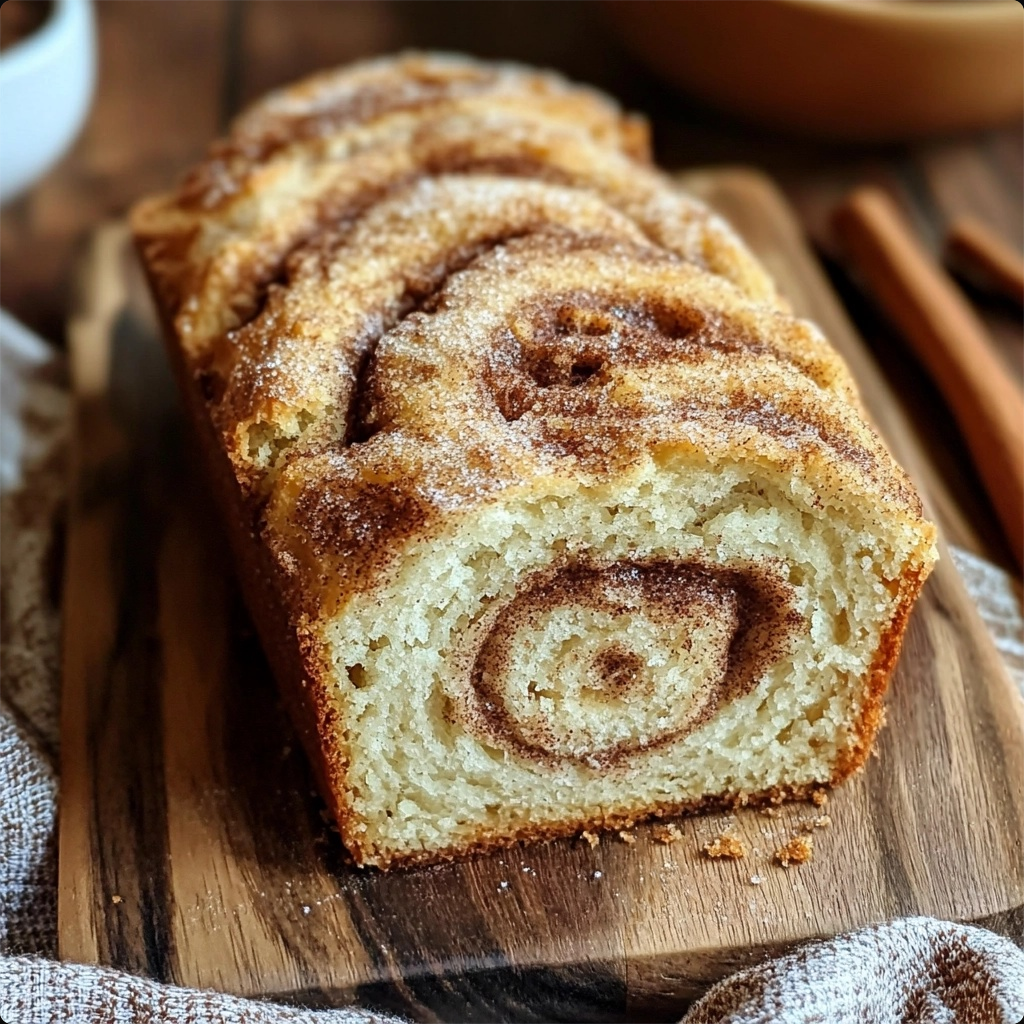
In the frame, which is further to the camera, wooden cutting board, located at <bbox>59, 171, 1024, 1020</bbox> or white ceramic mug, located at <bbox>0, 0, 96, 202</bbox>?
white ceramic mug, located at <bbox>0, 0, 96, 202</bbox>

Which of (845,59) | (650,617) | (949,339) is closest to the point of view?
(650,617)

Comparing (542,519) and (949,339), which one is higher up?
(542,519)

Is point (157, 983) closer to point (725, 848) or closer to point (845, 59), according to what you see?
point (725, 848)

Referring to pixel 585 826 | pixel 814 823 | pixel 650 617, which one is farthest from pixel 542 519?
pixel 814 823

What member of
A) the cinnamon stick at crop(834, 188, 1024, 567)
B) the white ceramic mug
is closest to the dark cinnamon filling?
the cinnamon stick at crop(834, 188, 1024, 567)

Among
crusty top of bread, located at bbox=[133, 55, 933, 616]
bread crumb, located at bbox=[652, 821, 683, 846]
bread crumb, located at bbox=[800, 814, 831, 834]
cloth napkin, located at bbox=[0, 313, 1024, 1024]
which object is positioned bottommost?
bread crumb, located at bbox=[800, 814, 831, 834]

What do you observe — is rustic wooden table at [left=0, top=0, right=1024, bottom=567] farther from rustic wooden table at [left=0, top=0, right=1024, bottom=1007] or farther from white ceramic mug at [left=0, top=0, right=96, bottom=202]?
white ceramic mug at [left=0, top=0, right=96, bottom=202]
